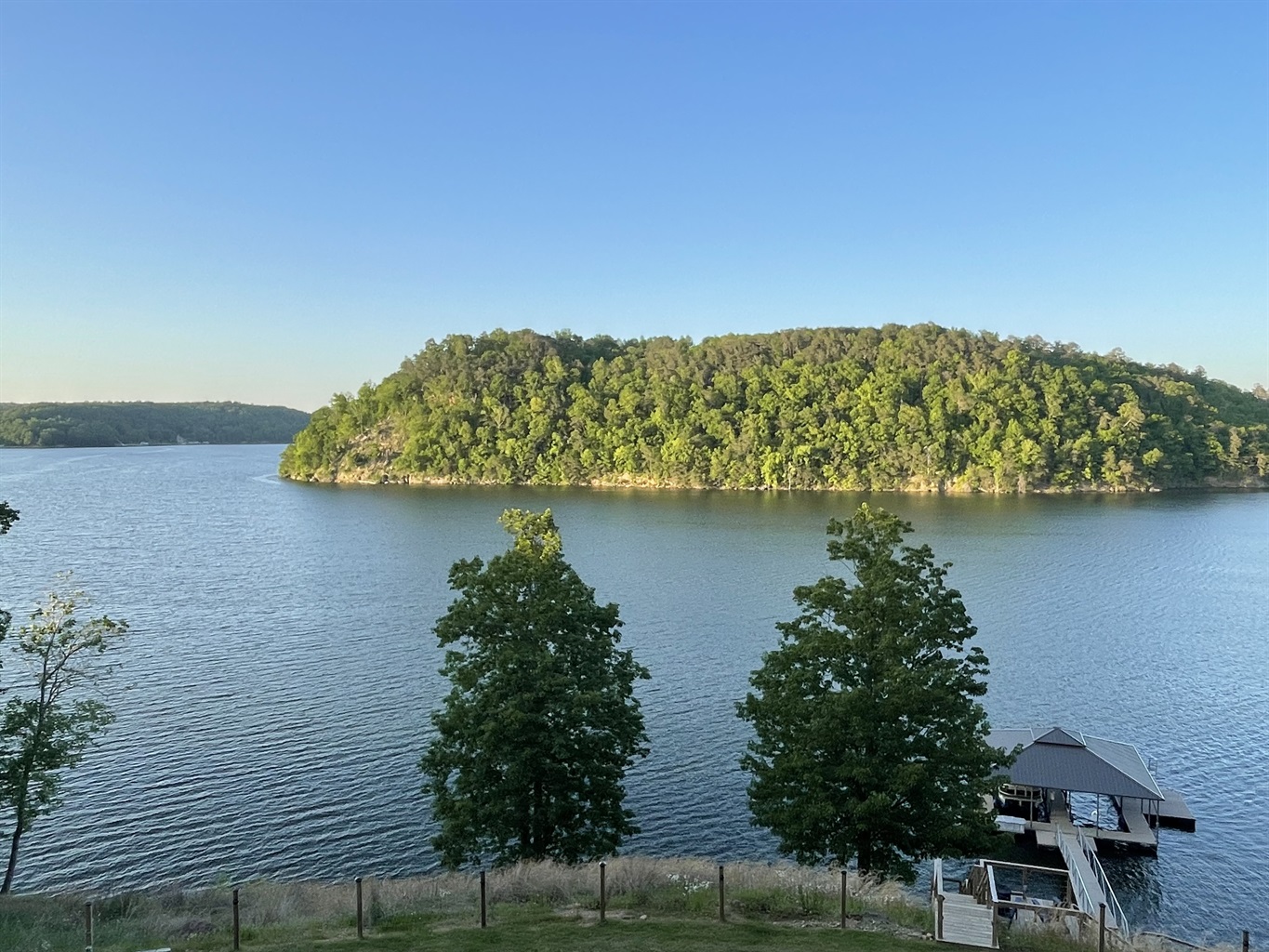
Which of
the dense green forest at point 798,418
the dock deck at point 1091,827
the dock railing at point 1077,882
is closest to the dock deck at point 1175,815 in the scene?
the dock deck at point 1091,827

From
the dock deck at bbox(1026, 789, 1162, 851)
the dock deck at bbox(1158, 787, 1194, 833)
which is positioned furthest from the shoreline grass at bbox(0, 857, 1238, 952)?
the dock deck at bbox(1158, 787, 1194, 833)

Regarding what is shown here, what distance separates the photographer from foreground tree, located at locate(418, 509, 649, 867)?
2047 cm

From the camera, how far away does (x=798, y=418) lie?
5915 inches

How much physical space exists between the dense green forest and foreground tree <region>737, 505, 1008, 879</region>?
121333mm

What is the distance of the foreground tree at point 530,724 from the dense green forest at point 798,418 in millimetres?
122294

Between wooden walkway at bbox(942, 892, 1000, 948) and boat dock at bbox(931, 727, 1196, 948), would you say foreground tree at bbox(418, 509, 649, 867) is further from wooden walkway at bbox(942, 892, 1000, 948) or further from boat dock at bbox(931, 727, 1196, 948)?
boat dock at bbox(931, 727, 1196, 948)

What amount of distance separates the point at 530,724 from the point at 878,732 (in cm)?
870

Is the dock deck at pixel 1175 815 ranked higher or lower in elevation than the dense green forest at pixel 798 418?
lower

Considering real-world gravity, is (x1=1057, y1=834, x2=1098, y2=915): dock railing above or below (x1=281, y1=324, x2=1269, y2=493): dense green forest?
below

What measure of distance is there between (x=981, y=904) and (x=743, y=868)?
16.9 feet

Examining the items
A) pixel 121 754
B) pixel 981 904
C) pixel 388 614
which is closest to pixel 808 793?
pixel 981 904

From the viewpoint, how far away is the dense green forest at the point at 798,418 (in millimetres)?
135250

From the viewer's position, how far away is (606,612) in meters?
23.4

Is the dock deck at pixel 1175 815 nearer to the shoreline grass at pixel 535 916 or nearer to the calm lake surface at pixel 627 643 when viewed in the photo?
the calm lake surface at pixel 627 643
